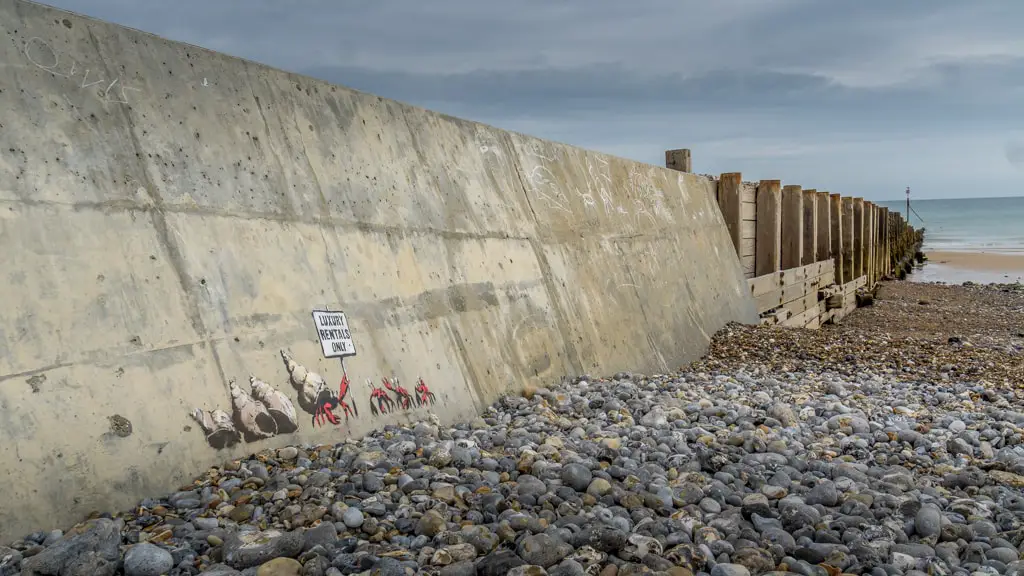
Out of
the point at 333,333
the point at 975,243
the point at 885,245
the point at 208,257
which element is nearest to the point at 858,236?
the point at 885,245

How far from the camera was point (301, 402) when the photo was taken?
3.79 metres

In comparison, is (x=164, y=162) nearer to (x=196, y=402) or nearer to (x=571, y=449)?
(x=196, y=402)

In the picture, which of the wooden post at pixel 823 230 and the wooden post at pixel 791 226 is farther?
the wooden post at pixel 823 230

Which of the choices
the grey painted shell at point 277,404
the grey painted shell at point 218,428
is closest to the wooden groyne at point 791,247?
the grey painted shell at point 277,404

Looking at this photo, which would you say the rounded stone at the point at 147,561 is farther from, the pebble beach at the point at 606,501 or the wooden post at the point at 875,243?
the wooden post at the point at 875,243

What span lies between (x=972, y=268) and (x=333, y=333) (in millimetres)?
35106

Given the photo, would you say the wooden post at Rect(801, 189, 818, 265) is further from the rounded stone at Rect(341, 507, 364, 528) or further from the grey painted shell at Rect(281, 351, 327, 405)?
the rounded stone at Rect(341, 507, 364, 528)

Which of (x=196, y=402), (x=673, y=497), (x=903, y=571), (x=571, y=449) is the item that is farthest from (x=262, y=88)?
(x=903, y=571)

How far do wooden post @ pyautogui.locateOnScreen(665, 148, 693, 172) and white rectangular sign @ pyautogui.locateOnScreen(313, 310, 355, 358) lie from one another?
7426 millimetres

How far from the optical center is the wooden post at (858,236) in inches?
805

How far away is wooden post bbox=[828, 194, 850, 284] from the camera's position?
16.2m

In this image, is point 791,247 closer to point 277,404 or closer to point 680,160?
point 680,160

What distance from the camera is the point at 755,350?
805 centimetres

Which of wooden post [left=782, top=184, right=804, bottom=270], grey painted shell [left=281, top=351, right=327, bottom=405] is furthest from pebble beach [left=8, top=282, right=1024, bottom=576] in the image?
wooden post [left=782, top=184, right=804, bottom=270]
